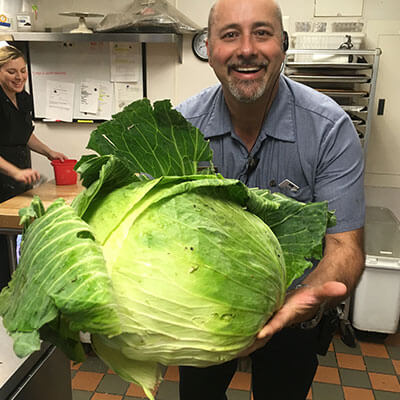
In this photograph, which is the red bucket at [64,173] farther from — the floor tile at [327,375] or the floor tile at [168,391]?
the floor tile at [327,375]

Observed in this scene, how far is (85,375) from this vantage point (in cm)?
270

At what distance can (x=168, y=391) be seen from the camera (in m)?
2.58

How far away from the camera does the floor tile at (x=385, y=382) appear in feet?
8.54

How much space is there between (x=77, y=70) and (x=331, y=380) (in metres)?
3.47

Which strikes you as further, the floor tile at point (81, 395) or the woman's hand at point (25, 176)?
the woman's hand at point (25, 176)

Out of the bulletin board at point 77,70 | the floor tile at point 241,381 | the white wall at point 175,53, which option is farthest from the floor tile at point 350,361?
the bulletin board at point 77,70

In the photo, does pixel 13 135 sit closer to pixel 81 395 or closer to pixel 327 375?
pixel 81 395

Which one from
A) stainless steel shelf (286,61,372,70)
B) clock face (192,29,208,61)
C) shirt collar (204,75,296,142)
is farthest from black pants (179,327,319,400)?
clock face (192,29,208,61)

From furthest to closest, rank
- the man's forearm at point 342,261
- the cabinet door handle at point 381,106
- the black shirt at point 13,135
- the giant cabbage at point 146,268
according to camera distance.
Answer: the cabinet door handle at point 381,106 → the black shirt at point 13,135 → the man's forearm at point 342,261 → the giant cabbage at point 146,268

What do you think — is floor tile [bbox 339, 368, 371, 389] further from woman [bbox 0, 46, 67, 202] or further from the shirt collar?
woman [bbox 0, 46, 67, 202]

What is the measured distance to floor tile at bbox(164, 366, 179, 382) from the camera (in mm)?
2668

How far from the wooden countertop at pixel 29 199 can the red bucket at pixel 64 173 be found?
4cm

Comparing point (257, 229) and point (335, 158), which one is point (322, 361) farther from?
point (257, 229)

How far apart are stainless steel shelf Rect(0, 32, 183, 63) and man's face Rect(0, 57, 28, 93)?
0.45m
